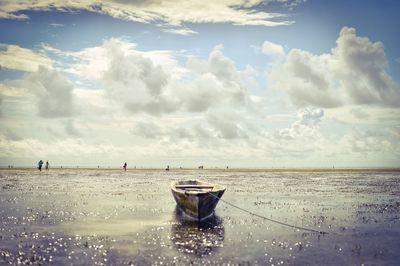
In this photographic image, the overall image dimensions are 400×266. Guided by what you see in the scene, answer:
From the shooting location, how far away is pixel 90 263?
53.2 feet

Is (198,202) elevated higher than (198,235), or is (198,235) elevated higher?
(198,202)

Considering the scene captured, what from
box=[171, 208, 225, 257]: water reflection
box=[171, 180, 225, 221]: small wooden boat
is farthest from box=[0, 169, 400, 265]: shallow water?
box=[171, 180, 225, 221]: small wooden boat

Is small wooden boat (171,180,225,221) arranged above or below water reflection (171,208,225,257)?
above

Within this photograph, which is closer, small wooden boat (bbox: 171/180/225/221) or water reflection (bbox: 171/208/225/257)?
water reflection (bbox: 171/208/225/257)

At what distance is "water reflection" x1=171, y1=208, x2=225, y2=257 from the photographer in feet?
61.4

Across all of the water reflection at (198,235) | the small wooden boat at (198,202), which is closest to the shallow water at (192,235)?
the water reflection at (198,235)

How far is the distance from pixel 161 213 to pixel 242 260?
14907 mm

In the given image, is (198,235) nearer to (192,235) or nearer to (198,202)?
(192,235)

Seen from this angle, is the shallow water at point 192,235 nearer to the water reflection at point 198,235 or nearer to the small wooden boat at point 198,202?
the water reflection at point 198,235

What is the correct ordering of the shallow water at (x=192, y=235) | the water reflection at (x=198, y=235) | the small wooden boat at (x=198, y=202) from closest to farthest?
the shallow water at (x=192, y=235)
the water reflection at (x=198, y=235)
the small wooden boat at (x=198, y=202)

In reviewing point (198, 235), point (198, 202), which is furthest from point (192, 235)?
point (198, 202)

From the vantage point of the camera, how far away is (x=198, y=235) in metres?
22.2

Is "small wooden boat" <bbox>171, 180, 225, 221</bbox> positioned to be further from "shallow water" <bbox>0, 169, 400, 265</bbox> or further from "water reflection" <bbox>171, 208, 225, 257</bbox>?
"shallow water" <bbox>0, 169, 400, 265</bbox>

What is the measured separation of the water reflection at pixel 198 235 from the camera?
18.7 m
